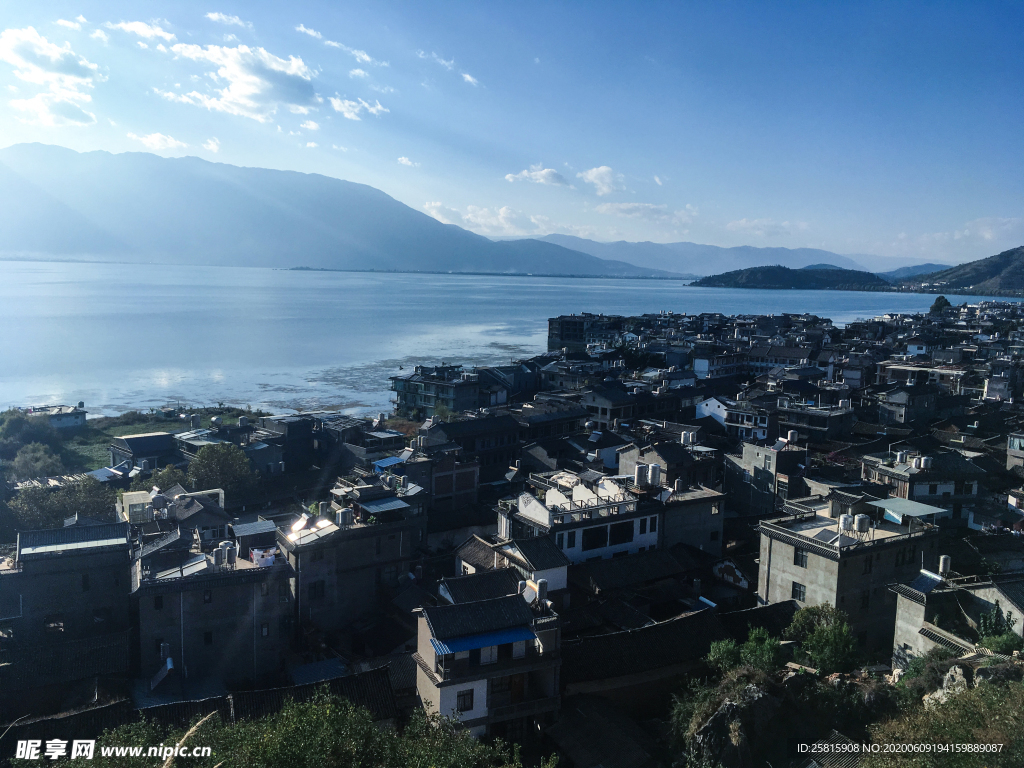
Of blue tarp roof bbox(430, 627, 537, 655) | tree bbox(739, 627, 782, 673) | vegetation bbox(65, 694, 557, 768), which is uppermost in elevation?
vegetation bbox(65, 694, 557, 768)

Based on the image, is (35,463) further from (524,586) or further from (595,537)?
(524,586)

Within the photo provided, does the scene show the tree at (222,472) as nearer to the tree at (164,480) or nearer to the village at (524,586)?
the village at (524,586)

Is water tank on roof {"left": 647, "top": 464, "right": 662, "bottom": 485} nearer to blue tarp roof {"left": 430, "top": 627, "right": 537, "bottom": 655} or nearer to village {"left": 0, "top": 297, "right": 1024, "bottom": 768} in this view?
village {"left": 0, "top": 297, "right": 1024, "bottom": 768}

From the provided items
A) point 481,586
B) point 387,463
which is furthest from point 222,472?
point 481,586

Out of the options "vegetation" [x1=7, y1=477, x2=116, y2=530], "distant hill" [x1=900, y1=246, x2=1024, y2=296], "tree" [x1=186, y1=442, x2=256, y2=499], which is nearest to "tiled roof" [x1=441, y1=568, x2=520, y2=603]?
"vegetation" [x1=7, y1=477, x2=116, y2=530]

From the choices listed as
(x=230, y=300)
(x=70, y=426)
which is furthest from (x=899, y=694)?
(x=230, y=300)

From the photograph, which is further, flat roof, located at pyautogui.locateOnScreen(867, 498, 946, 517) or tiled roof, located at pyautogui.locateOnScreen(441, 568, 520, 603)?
flat roof, located at pyautogui.locateOnScreen(867, 498, 946, 517)

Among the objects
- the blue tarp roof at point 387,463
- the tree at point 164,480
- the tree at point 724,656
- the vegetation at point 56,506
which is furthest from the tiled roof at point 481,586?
the tree at point 164,480
